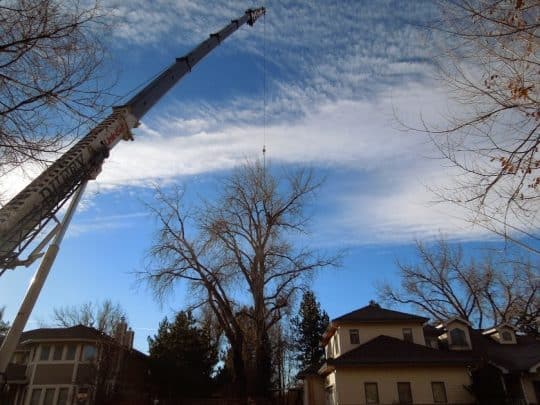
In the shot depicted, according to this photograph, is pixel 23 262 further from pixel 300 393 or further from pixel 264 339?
pixel 300 393

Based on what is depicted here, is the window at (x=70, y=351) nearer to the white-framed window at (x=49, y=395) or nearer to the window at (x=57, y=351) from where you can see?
the window at (x=57, y=351)

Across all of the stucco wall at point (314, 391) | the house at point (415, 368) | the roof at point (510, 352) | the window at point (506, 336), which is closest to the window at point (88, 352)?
the stucco wall at point (314, 391)

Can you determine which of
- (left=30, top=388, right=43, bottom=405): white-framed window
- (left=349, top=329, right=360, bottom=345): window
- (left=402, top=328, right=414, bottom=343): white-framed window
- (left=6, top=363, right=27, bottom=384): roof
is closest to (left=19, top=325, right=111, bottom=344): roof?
(left=6, top=363, right=27, bottom=384): roof

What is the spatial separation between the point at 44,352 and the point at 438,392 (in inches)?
924

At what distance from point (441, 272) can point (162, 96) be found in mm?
33890

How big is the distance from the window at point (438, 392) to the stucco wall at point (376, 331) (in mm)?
3729

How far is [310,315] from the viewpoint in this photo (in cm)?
5056

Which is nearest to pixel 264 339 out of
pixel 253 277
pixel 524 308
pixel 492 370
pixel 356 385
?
pixel 253 277

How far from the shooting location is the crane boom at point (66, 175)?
24.1ft

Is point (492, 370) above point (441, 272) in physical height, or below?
below

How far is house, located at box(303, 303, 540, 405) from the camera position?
2253cm

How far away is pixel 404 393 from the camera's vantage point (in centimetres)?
2267

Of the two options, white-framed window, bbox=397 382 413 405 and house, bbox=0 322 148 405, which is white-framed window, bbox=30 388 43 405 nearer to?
house, bbox=0 322 148 405

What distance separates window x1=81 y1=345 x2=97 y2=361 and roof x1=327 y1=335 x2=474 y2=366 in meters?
14.6
